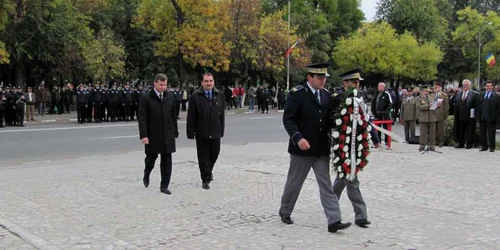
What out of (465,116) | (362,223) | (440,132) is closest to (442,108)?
(465,116)

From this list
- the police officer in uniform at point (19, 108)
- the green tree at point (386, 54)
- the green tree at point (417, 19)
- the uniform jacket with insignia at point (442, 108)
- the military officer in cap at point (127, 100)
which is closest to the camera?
the uniform jacket with insignia at point (442, 108)

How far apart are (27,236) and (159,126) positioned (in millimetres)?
2919

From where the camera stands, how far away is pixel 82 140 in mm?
17406

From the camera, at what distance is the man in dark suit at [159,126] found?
8516 mm

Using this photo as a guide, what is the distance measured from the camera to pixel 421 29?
64.8 meters

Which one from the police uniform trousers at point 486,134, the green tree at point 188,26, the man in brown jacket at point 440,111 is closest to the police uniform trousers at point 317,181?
the man in brown jacket at point 440,111

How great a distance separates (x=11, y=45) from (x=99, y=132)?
1329 cm

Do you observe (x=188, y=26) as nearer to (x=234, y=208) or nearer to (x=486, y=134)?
(x=486, y=134)

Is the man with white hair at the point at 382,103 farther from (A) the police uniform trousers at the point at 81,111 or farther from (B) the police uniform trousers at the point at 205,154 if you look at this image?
(A) the police uniform trousers at the point at 81,111

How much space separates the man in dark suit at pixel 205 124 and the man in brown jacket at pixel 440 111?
7948 mm

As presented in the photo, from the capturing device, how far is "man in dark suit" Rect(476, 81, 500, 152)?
571 inches

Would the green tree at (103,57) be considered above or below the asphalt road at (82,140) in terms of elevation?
above

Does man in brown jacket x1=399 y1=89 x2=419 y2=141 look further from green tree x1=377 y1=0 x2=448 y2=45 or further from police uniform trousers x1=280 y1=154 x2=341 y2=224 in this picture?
green tree x1=377 y1=0 x2=448 y2=45

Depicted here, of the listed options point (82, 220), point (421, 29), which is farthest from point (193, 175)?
point (421, 29)
